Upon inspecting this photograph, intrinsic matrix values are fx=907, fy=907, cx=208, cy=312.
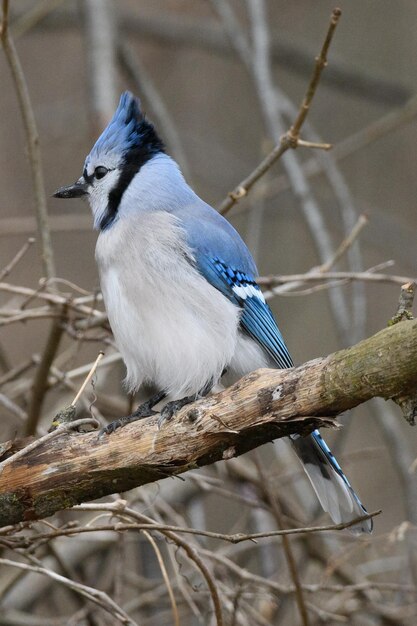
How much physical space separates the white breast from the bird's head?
0.25 m

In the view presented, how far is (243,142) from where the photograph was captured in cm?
551

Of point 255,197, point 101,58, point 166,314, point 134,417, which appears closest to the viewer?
point 134,417

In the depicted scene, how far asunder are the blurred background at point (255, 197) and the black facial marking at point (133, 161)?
0.32m

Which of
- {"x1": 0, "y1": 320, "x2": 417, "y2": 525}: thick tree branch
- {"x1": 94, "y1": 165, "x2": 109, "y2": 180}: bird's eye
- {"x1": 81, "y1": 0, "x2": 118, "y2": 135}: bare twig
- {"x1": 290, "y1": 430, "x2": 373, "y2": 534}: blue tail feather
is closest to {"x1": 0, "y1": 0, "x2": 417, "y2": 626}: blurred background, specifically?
{"x1": 81, "y1": 0, "x2": 118, "y2": 135}: bare twig

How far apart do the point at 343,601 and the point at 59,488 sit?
1.11 metres

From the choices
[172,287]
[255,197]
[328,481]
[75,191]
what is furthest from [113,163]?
[328,481]

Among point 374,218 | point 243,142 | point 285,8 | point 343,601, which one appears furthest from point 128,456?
point 285,8

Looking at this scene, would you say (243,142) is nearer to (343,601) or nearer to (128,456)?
(343,601)

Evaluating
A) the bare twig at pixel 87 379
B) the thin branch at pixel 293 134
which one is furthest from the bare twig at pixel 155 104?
the bare twig at pixel 87 379

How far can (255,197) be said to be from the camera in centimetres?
364

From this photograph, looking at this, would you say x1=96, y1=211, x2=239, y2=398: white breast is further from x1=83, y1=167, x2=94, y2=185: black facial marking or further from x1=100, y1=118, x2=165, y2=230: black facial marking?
x1=83, y1=167, x2=94, y2=185: black facial marking

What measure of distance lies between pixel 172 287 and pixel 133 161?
21.9 inches

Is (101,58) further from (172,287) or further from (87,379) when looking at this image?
(87,379)

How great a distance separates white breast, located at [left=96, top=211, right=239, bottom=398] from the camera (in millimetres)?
2551
